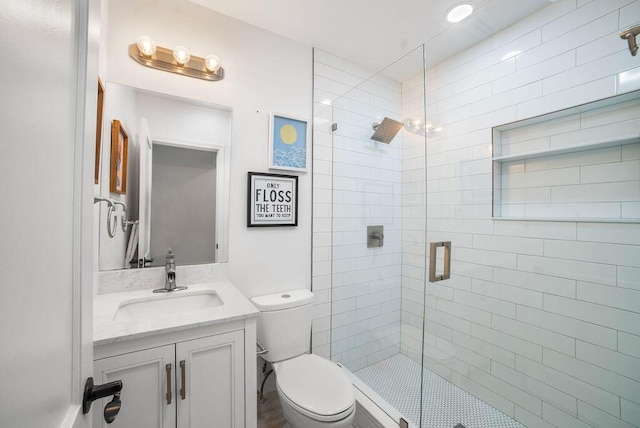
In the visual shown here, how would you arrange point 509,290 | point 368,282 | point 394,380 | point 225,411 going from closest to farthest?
point 225,411
point 509,290
point 394,380
point 368,282

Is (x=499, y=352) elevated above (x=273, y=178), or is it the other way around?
(x=273, y=178)

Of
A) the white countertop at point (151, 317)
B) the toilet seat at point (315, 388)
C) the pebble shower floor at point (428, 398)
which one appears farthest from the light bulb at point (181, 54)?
the pebble shower floor at point (428, 398)

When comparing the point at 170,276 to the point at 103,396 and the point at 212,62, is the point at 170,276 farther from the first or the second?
the point at 212,62

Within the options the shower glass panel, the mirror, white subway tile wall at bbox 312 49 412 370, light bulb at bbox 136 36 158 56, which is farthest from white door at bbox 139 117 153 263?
the shower glass panel

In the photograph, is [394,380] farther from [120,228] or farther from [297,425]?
[120,228]

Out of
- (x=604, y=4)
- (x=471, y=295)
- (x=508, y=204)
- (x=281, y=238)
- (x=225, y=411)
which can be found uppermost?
(x=604, y=4)

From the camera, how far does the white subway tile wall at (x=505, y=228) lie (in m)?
1.32

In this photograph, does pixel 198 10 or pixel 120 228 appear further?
pixel 198 10

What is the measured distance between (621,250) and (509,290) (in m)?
0.57

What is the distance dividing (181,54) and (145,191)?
0.79 meters

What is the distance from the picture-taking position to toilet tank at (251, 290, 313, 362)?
1.57 meters

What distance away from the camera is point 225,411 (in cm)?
119

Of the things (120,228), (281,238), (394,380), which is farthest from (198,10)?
(394,380)

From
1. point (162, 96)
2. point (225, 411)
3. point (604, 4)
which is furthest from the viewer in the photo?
point (162, 96)
